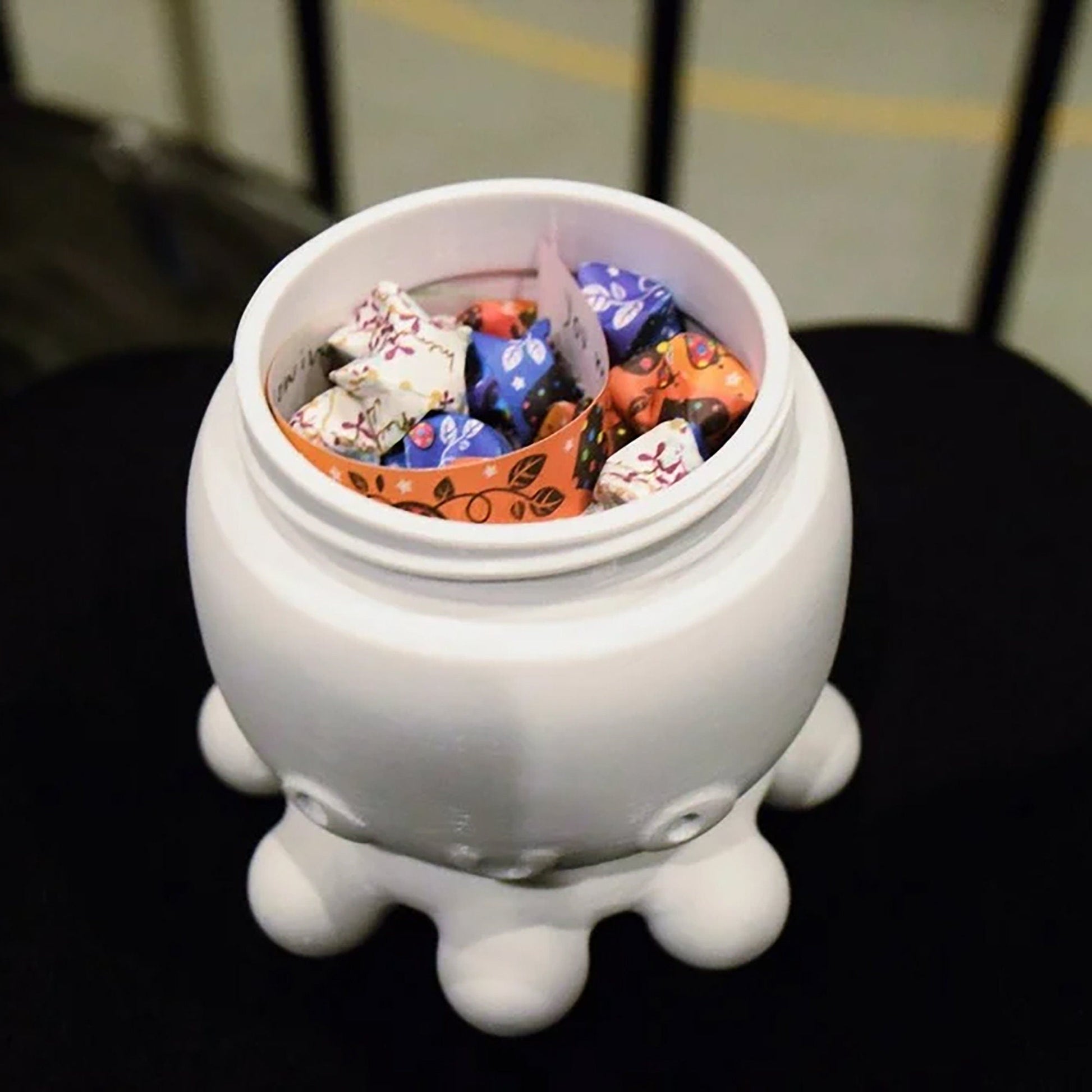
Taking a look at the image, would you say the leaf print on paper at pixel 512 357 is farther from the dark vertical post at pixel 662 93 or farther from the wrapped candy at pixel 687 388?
the dark vertical post at pixel 662 93

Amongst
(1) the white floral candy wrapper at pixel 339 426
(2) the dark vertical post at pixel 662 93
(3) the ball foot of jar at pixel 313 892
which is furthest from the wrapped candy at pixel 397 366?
(2) the dark vertical post at pixel 662 93

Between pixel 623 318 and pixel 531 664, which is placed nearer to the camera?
pixel 531 664

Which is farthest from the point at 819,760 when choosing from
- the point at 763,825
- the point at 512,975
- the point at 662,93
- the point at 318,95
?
the point at 318,95

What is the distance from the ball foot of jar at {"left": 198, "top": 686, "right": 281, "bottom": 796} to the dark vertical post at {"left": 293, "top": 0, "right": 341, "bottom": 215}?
0.55m

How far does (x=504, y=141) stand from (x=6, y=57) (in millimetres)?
508

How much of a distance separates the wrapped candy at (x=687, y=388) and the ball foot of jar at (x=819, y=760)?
16 centimetres

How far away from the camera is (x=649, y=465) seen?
54 cm

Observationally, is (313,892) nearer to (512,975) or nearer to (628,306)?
(512,975)

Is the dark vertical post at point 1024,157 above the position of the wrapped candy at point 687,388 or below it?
below

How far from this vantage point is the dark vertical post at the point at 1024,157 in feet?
3.09

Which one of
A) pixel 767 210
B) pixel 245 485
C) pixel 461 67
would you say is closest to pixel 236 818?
pixel 245 485

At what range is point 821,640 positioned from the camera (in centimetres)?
57

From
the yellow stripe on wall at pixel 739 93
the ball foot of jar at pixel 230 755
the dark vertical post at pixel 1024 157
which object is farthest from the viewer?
the yellow stripe on wall at pixel 739 93

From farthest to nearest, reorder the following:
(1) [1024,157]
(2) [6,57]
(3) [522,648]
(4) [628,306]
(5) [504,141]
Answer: (5) [504,141]
(2) [6,57]
(1) [1024,157]
(4) [628,306]
(3) [522,648]
